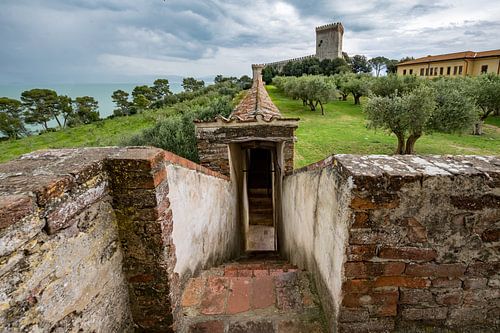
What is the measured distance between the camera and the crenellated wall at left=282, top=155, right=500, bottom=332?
5.57 feet

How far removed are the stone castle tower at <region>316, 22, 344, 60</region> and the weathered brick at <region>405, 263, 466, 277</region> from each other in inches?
2482

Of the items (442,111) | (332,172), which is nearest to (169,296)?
(332,172)

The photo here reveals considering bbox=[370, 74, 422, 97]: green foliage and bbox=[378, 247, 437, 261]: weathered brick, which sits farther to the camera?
bbox=[370, 74, 422, 97]: green foliage

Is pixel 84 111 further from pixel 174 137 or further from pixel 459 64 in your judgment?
pixel 459 64

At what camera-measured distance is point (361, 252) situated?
1807 mm

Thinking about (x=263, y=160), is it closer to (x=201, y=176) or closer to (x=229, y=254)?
(x=229, y=254)

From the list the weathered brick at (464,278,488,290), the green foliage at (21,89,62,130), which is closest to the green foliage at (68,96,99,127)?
the green foliage at (21,89,62,130)

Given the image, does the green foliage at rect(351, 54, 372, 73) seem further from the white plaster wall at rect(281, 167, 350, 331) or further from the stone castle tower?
the white plaster wall at rect(281, 167, 350, 331)

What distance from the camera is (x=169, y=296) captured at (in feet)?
6.88

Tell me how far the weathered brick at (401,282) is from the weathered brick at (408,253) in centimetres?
17

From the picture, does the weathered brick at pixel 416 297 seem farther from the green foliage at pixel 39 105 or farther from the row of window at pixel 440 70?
the row of window at pixel 440 70

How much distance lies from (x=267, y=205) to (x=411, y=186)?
10.3 metres

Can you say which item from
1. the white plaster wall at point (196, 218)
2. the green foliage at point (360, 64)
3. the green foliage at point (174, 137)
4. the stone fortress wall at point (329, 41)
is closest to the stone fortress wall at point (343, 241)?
the white plaster wall at point (196, 218)

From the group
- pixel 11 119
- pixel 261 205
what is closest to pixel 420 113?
pixel 261 205
